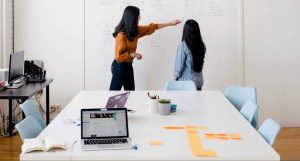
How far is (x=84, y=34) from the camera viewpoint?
610 cm

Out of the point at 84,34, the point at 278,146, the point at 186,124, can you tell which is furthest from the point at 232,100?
the point at 84,34

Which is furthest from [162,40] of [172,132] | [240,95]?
[172,132]

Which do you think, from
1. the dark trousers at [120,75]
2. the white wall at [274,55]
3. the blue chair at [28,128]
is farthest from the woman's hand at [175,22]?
the blue chair at [28,128]

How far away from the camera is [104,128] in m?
3.00

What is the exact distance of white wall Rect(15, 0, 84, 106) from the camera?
20.0 feet

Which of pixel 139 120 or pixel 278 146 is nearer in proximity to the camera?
pixel 139 120

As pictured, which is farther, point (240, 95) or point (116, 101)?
point (240, 95)

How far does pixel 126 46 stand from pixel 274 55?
6.67 feet

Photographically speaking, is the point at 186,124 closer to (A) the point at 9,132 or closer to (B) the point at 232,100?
(B) the point at 232,100

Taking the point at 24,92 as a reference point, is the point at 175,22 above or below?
above

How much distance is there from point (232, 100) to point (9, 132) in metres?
2.75

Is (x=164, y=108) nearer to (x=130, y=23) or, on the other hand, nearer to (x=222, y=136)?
(x=222, y=136)

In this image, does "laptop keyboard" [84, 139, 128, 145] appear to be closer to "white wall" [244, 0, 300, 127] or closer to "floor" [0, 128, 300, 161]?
"floor" [0, 128, 300, 161]

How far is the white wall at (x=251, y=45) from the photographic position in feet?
19.8
